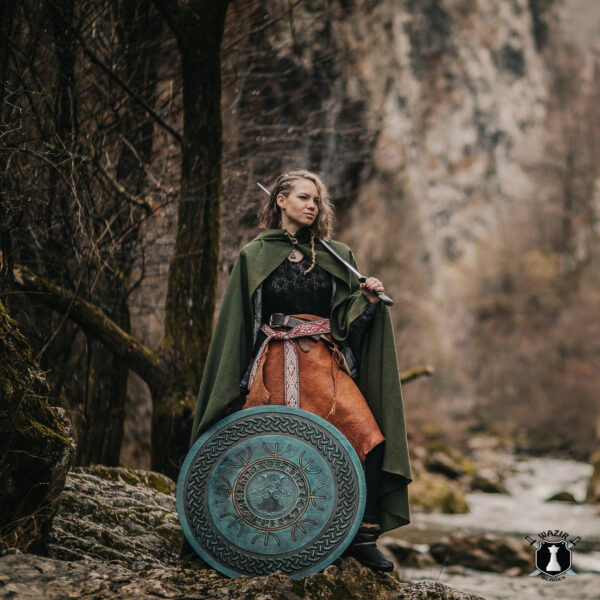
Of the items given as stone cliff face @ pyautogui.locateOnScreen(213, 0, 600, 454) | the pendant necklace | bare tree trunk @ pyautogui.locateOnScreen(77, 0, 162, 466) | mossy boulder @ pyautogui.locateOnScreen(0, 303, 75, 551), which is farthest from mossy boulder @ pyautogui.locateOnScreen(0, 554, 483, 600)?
stone cliff face @ pyautogui.locateOnScreen(213, 0, 600, 454)

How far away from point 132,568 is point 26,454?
854mm

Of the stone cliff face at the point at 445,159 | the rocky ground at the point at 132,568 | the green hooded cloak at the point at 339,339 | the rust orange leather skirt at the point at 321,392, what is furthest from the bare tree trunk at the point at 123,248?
the rust orange leather skirt at the point at 321,392

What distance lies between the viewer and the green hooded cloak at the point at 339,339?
4.01m

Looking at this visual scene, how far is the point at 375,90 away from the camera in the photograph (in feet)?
52.0

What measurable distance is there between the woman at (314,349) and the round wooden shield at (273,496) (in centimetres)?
25

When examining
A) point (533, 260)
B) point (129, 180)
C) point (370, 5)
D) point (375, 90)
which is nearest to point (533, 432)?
point (533, 260)

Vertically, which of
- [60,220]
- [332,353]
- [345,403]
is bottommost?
[345,403]

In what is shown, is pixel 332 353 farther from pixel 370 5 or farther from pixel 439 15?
pixel 439 15

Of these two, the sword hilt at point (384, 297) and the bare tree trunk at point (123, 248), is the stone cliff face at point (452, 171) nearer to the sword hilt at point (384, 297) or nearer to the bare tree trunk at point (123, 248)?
the bare tree trunk at point (123, 248)

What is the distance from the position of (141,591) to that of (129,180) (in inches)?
190

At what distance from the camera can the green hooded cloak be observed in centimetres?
401

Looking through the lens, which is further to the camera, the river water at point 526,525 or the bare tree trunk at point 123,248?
the river water at point 526,525

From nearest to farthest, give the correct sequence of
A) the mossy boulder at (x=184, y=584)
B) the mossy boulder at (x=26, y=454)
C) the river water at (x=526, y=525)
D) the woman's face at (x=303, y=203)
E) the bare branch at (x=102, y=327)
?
the mossy boulder at (x=184, y=584) < the mossy boulder at (x=26, y=454) < the woman's face at (x=303, y=203) < the bare branch at (x=102, y=327) < the river water at (x=526, y=525)

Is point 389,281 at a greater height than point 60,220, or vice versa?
point 389,281
